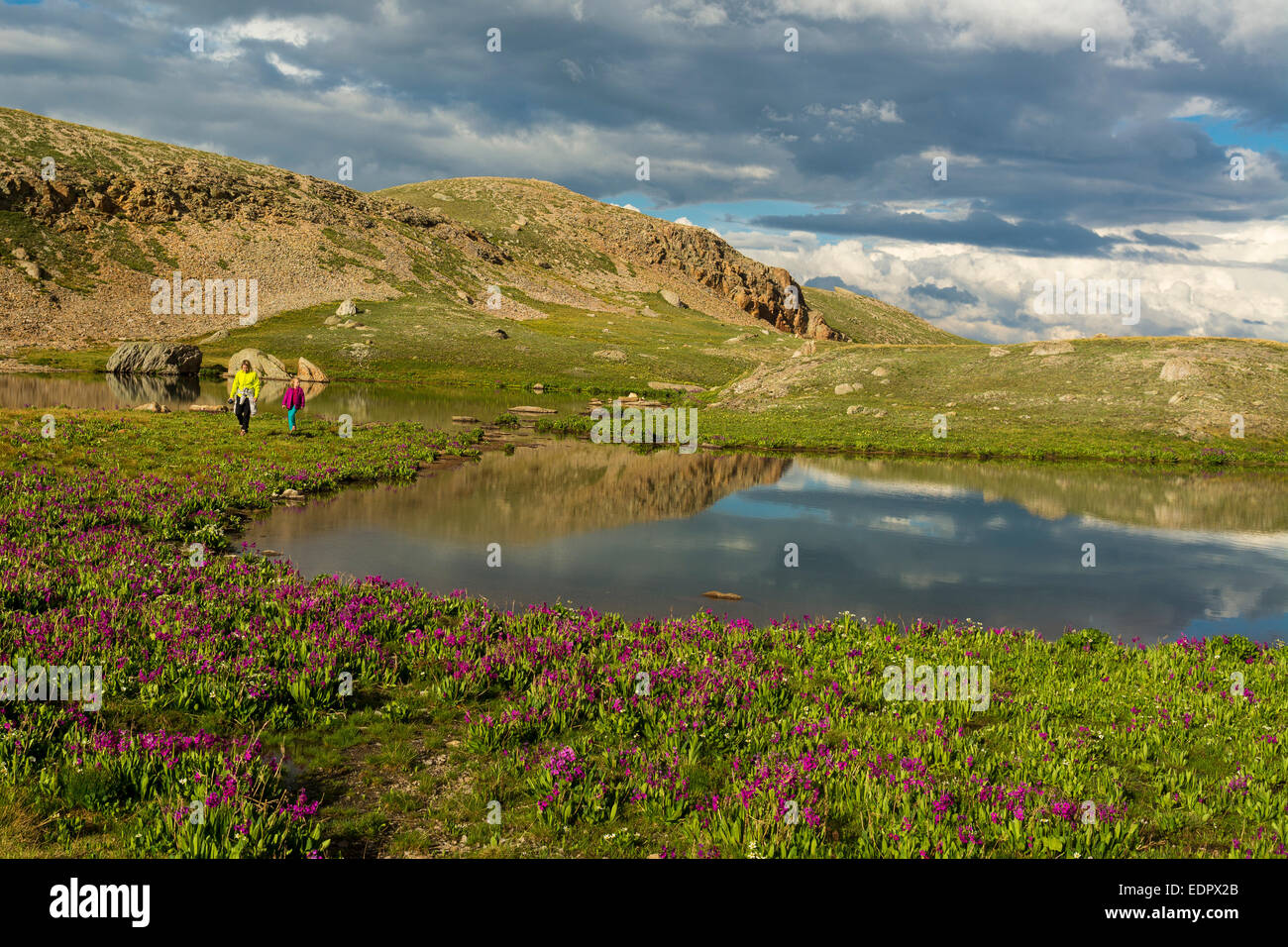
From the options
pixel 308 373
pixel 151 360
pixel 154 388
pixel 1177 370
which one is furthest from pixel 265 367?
pixel 1177 370

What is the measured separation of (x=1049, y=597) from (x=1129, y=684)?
6.08 meters

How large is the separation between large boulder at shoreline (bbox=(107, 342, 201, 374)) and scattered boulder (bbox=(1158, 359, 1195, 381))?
86.0 m

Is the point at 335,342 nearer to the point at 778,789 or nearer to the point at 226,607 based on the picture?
the point at 226,607

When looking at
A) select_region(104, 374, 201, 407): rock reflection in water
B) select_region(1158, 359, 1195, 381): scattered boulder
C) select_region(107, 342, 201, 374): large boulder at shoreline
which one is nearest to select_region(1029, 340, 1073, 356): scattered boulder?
select_region(1158, 359, 1195, 381): scattered boulder

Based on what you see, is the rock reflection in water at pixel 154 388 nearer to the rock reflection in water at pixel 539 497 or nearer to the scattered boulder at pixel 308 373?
the scattered boulder at pixel 308 373

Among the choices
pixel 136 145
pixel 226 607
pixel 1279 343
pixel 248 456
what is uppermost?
pixel 136 145

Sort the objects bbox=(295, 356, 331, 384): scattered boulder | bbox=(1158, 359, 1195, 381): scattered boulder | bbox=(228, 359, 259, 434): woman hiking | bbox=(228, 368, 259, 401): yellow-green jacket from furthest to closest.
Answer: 1. bbox=(295, 356, 331, 384): scattered boulder
2. bbox=(1158, 359, 1195, 381): scattered boulder
3. bbox=(228, 368, 259, 401): yellow-green jacket
4. bbox=(228, 359, 259, 434): woman hiking

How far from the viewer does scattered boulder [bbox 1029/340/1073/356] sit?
62.6 m

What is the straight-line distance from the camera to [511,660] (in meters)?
10.7

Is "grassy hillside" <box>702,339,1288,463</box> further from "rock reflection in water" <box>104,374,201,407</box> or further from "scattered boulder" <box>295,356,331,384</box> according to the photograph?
"scattered boulder" <box>295,356,331,384</box>

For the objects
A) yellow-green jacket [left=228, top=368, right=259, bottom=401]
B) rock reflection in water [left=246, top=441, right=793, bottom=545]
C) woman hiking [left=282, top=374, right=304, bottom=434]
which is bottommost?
rock reflection in water [left=246, top=441, right=793, bottom=545]

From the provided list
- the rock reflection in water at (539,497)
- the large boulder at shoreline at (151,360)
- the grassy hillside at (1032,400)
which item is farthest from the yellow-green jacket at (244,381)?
the large boulder at shoreline at (151,360)

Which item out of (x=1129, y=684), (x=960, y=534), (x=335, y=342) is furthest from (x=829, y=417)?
(x=335, y=342)

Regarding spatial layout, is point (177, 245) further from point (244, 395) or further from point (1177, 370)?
point (1177, 370)
